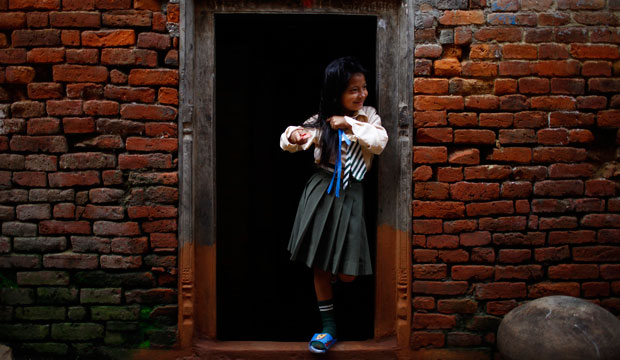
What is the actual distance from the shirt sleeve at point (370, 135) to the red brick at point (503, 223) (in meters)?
0.83

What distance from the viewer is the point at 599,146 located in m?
3.14

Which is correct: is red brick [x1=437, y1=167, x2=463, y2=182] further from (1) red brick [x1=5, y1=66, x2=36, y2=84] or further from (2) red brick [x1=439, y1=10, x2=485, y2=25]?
(1) red brick [x1=5, y1=66, x2=36, y2=84]

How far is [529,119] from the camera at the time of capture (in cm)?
308

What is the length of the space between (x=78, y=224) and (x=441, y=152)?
2.36 meters

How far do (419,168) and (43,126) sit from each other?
240cm

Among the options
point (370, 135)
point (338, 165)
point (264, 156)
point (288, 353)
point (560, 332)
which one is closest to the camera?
point (560, 332)

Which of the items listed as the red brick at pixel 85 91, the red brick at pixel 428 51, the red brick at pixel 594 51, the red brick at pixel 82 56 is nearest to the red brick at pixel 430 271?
the red brick at pixel 428 51

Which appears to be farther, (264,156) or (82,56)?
(264,156)

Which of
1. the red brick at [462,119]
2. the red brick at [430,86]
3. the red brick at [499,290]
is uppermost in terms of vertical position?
the red brick at [430,86]

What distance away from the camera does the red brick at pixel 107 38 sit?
10.0 ft

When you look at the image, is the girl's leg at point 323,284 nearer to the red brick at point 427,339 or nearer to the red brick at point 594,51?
the red brick at point 427,339

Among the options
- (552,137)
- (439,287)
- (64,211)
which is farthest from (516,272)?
(64,211)

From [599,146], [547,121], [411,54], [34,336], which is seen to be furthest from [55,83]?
[599,146]

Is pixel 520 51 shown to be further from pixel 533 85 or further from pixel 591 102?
pixel 591 102
